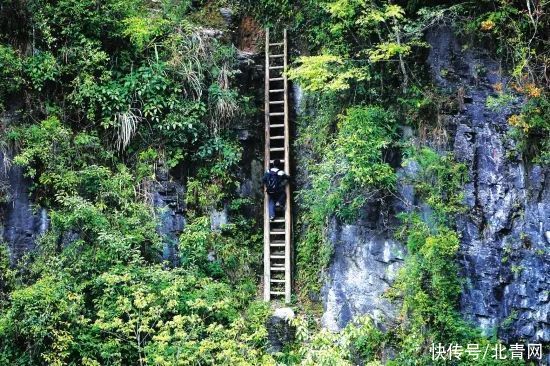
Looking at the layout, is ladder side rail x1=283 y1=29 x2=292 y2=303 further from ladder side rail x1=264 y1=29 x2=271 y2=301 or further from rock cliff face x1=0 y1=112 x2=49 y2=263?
rock cliff face x1=0 y1=112 x2=49 y2=263

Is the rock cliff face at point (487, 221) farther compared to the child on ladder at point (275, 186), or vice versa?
the child on ladder at point (275, 186)

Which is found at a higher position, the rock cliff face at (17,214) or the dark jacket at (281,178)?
the dark jacket at (281,178)

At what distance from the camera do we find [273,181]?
10.7 meters

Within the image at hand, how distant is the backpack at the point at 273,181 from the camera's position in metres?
10.7

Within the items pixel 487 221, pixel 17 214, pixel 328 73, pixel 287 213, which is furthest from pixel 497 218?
pixel 17 214

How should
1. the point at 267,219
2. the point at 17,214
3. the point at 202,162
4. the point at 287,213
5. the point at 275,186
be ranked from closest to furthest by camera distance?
the point at 17,214 < the point at 275,186 < the point at 287,213 < the point at 267,219 < the point at 202,162

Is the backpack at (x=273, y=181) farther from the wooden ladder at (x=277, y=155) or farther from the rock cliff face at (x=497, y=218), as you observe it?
the rock cliff face at (x=497, y=218)

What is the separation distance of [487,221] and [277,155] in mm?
4714

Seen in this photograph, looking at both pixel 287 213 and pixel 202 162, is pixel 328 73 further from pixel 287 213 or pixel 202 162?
pixel 202 162

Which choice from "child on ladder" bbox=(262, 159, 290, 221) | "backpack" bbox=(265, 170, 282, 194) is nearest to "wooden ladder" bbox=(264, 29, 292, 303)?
"child on ladder" bbox=(262, 159, 290, 221)

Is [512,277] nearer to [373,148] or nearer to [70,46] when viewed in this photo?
[373,148]

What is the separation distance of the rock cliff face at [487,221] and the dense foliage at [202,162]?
0.23 meters

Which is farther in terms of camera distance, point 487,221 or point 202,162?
point 202,162

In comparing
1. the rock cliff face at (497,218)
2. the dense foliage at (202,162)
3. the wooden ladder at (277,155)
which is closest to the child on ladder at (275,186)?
the wooden ladder at (277,155)
